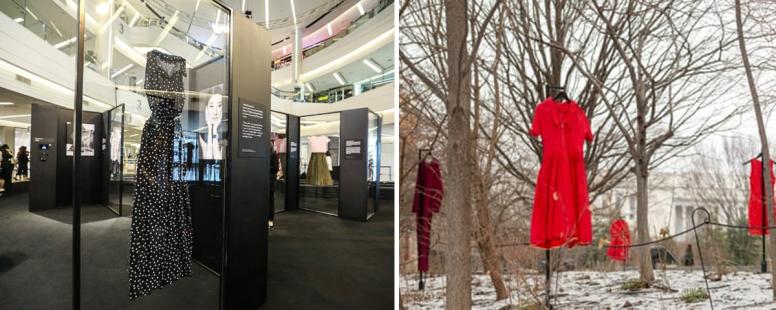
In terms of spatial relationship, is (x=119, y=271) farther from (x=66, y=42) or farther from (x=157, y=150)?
(x=66, y=42)

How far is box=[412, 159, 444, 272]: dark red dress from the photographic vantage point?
6.35 feet

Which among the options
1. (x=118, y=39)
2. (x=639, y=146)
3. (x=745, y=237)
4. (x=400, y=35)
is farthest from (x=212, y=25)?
(x=745, y=237)

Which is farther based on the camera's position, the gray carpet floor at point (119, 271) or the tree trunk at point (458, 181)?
the tree trunk at point (458, 181)

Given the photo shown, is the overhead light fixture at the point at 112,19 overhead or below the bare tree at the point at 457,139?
overhead

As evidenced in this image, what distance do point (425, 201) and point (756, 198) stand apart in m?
1.51

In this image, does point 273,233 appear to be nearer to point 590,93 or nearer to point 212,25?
point 212,25

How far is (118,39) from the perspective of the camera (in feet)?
6.27

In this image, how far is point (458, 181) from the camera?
1.85 metres

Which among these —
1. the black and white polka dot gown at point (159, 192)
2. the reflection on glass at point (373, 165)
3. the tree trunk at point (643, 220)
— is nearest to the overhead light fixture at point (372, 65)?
the reflection on glass at point (373, 165)

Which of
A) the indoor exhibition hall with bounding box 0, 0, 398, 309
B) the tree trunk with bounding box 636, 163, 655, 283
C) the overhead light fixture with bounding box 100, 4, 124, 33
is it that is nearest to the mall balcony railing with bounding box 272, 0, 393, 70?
the indoor exhibition hall with bounding box 0, 0, 398, 309

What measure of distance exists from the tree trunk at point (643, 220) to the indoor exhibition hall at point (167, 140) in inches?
45.1

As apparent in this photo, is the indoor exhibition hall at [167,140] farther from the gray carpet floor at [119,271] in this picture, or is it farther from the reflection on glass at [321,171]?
the reflection on glass at [321,171]

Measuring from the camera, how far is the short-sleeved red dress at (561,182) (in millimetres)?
1656

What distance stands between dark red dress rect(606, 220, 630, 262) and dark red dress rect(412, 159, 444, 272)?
2.61 feet
